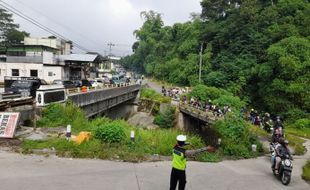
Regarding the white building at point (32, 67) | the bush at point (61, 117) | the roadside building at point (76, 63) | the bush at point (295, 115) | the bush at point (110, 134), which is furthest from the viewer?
the roadside building at point (76, 63)

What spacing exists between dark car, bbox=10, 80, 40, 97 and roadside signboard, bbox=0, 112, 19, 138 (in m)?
11.2

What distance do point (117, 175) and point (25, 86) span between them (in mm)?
17604

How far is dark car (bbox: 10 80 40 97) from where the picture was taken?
79.8 feet

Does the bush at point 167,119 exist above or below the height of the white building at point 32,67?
below

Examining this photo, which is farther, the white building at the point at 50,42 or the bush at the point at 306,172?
the white building at the point at 50,42

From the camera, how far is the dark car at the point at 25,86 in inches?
958

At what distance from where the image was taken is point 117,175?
9750mm

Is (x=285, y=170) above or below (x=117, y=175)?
above

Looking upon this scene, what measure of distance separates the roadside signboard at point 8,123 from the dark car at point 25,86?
11.2 meters

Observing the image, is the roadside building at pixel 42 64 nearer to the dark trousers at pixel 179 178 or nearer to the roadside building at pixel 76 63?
the roadside building at pixel 76 63

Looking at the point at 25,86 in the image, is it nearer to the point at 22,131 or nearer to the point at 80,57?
the point at 22,131

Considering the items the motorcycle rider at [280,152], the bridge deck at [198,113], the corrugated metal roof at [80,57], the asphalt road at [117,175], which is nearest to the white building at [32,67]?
the corrugated metal roof at [80,57]

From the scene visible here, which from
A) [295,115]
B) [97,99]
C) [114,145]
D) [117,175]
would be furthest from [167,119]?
[117,175]

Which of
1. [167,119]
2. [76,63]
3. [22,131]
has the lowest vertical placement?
[167,119]
